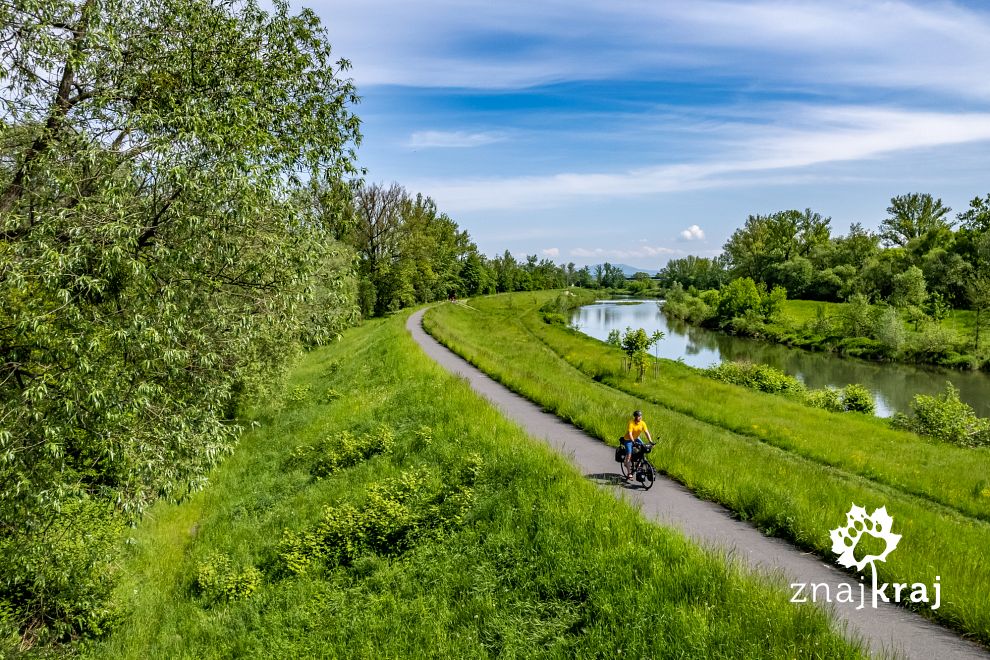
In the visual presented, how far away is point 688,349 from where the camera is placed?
64.8 meters

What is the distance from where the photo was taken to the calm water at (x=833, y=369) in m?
39.9

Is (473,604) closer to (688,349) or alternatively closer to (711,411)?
(711,411)

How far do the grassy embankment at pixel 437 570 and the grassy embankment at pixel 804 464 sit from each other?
2.80 metres

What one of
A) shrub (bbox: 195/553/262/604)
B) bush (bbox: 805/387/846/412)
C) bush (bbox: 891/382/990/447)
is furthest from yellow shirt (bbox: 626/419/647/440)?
bush (bbox: 805/387/846/412)

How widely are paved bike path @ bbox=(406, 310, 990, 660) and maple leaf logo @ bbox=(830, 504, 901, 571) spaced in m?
0.37

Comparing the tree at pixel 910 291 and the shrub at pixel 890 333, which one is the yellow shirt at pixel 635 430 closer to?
the shrub at pixel 890 333

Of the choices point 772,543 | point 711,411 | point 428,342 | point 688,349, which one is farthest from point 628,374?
point 688,349

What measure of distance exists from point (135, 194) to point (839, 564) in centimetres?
1361

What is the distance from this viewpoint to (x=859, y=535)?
962 centimetres

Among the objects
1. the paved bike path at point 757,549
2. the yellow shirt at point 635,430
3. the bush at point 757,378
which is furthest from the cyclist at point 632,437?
the bush at point 757,378

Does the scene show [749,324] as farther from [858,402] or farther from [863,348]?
[858,402]

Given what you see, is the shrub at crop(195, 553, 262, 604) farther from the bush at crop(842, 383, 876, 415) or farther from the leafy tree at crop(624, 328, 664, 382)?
the bush at crop(842, 383, 876, 415)

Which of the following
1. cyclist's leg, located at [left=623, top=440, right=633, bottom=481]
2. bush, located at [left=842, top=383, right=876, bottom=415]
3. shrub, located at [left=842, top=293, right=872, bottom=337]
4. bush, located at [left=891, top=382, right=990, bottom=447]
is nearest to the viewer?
cyclist's leg, located at [left=623, top=440, right=633, bottom=481]

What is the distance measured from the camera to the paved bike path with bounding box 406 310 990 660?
7.10 m
